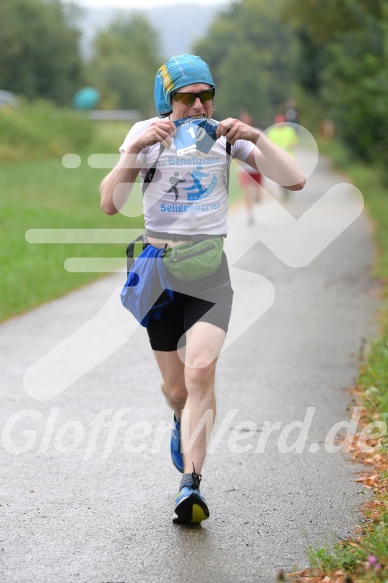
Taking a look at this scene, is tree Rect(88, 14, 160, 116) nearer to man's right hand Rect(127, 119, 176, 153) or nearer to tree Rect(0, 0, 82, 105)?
tree Rect(0, 0, 82, 105)

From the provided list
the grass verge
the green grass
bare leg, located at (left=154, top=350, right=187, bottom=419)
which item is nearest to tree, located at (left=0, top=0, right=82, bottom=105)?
the green grass

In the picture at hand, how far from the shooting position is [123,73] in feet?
394

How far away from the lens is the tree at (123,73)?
11119 centimetres

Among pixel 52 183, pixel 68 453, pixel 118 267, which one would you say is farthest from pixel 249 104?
pixel 68 453

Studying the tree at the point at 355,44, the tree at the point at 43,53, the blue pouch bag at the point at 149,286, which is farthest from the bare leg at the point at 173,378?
the tree at the point at 43,53

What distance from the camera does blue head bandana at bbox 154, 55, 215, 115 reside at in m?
5.19

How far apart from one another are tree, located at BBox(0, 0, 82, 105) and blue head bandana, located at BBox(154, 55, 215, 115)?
69.3 metres

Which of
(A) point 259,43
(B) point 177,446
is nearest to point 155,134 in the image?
(B) point 177,446

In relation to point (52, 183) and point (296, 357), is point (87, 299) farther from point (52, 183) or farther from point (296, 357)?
point (52, 183)

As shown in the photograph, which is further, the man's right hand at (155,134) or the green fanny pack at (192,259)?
the green fanny pack at (192,259)

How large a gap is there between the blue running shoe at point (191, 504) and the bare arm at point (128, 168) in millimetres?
1287

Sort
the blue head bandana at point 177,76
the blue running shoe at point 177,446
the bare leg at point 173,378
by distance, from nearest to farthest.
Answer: the blue head bandana at point 177,76 → the bare leg at point 173,378 → the blue running shoe at point 177,446

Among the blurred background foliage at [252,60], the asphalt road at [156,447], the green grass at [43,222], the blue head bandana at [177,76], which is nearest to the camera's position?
the asphalt road at [156,447]

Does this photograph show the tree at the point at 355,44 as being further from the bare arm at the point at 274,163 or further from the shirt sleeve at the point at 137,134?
the shirt sleeve at the point at 137,134
